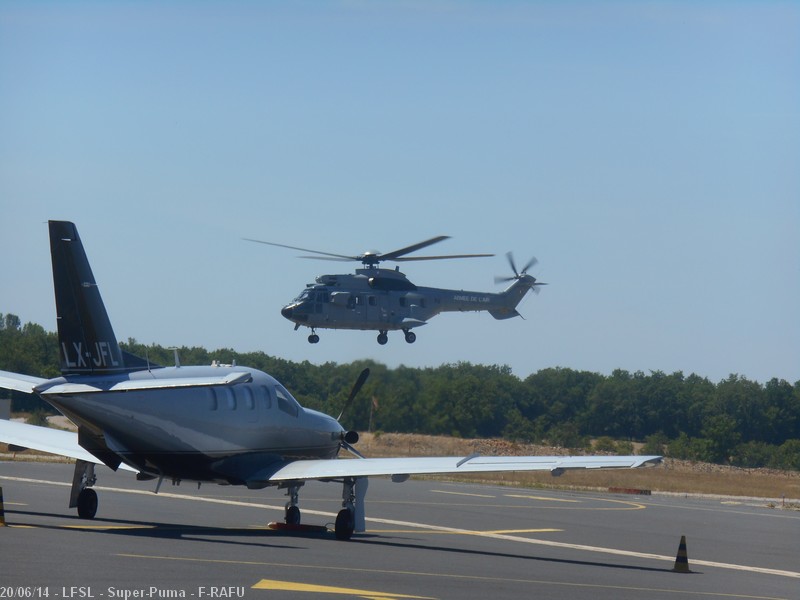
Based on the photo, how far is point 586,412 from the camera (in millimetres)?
63594

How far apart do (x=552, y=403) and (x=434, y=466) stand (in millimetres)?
42148

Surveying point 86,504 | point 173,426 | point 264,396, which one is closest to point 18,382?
point 86,504

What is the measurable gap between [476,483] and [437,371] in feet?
17.4

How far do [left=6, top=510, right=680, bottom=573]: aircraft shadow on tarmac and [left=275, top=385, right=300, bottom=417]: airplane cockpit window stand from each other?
2.31m

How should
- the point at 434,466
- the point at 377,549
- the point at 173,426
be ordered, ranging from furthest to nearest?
the point at 434,466 < the point at 173,426 < the point at 377,549

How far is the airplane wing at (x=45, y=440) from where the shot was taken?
68.4ft

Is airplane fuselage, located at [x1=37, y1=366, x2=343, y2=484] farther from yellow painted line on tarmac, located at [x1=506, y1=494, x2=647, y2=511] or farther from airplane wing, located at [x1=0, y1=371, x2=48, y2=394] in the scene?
yellow painted line on tarmac, located at [x1=506, y1=494, x2=647, y2=511]

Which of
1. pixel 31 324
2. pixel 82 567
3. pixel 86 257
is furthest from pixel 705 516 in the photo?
pixel 31 324

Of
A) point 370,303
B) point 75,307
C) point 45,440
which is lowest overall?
point 45,440

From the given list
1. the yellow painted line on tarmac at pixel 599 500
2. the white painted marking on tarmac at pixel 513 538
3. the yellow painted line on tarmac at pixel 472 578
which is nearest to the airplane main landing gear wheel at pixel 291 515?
the white painted marking on tarmac at pixel 513 538

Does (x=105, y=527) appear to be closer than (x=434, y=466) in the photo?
Yes

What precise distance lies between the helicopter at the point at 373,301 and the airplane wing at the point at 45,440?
1317 inches

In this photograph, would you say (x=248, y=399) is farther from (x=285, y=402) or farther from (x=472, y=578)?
(x=472, y=578)

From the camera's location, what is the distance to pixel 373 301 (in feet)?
191
